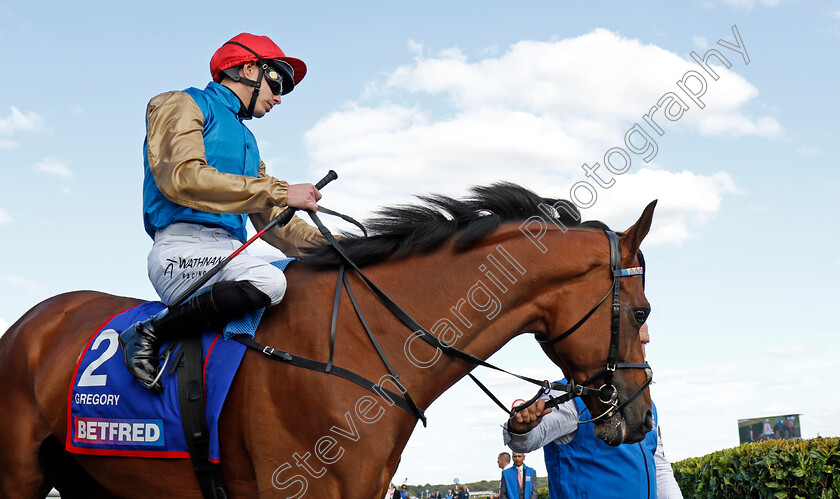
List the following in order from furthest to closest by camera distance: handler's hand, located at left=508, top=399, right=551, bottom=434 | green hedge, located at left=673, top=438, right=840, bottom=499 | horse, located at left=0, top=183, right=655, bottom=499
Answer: green hedge, located at left=673, top=438, right=840, bottom=499
handler's hand, located at left=508, top=399, right=551, bottom=434
horse, located at left=0, top=183, right=655, bottom=499

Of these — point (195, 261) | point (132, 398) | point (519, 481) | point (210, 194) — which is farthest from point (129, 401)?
point (519, 481)

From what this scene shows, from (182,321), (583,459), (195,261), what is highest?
(195,261)

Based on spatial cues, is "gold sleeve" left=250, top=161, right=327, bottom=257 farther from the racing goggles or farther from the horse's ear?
the horse's ear

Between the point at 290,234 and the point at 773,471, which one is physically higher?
the point at 290,234

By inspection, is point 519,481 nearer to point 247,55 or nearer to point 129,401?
point 129,401

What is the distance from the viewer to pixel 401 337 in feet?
9.68

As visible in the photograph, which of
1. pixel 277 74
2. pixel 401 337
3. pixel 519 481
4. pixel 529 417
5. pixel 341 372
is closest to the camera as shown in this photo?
pixel 341 372

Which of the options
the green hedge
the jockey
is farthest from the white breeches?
the green hedge

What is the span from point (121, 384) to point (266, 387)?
80 centimetres

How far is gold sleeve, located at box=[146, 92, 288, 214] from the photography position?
2961 millimetres

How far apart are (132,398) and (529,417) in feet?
6.07

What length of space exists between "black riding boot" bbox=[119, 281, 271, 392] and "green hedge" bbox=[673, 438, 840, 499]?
225 inches

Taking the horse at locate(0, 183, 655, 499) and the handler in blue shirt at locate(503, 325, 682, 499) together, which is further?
the handler in blue shirt at locate(503, 325, 682, 499)

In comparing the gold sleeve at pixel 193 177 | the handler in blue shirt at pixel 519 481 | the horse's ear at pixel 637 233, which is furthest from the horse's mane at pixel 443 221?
the handler in blue shirt at pixel 519 481
